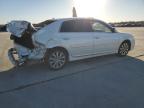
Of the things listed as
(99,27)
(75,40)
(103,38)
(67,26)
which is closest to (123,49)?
(103,38)

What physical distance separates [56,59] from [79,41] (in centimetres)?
103

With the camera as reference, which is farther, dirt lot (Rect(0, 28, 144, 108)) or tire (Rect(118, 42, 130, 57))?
tire (Rect(118, 42, 130, 57))

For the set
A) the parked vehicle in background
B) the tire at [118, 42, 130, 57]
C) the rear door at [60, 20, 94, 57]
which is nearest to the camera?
the parked vehicle in background

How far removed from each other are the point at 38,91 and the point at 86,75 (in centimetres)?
174

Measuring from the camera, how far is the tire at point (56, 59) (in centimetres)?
713

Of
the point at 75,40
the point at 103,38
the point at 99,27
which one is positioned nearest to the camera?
the point at 75,40

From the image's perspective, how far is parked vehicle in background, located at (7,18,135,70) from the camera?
7035 millimetres

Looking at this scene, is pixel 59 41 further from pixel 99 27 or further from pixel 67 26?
pixel 99 27

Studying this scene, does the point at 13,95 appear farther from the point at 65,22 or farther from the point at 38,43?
the point at 65,22

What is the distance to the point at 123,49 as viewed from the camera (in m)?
9.26

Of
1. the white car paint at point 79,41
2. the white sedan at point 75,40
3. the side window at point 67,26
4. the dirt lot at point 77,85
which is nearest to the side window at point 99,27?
the white sedan at point 75,40

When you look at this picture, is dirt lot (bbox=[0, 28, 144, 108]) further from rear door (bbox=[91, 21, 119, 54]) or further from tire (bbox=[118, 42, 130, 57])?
tire (bbox=[118, 42, 130, 57])

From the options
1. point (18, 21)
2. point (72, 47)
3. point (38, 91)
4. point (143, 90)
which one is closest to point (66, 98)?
point (38, 91)

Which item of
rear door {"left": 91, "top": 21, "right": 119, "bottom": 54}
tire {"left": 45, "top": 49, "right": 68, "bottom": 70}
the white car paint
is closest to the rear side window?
the white car paint
